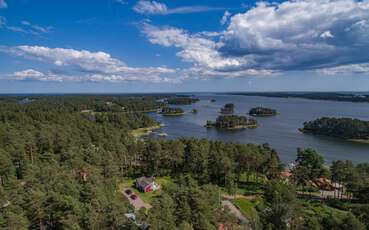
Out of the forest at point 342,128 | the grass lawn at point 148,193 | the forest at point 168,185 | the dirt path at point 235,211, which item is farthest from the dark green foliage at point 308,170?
the forest at point 342,128

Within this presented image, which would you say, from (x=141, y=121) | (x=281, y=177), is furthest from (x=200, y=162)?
(x=141, y=121)

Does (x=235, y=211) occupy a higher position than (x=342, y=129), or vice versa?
(x=342, y=129)

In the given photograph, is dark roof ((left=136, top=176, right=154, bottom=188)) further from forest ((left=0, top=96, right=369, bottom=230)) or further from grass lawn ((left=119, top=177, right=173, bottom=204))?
forest ((left=0, top=96, right=369, bottom=230))

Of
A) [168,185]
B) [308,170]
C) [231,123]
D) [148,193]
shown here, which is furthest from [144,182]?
[231,123]

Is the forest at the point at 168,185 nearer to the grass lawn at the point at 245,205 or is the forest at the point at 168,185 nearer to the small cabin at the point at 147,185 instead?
the grass lawn at the point at 245,205

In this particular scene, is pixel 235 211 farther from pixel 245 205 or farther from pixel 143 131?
pixel 143 131

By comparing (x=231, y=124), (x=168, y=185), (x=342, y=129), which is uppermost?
(x=168, y=185)
